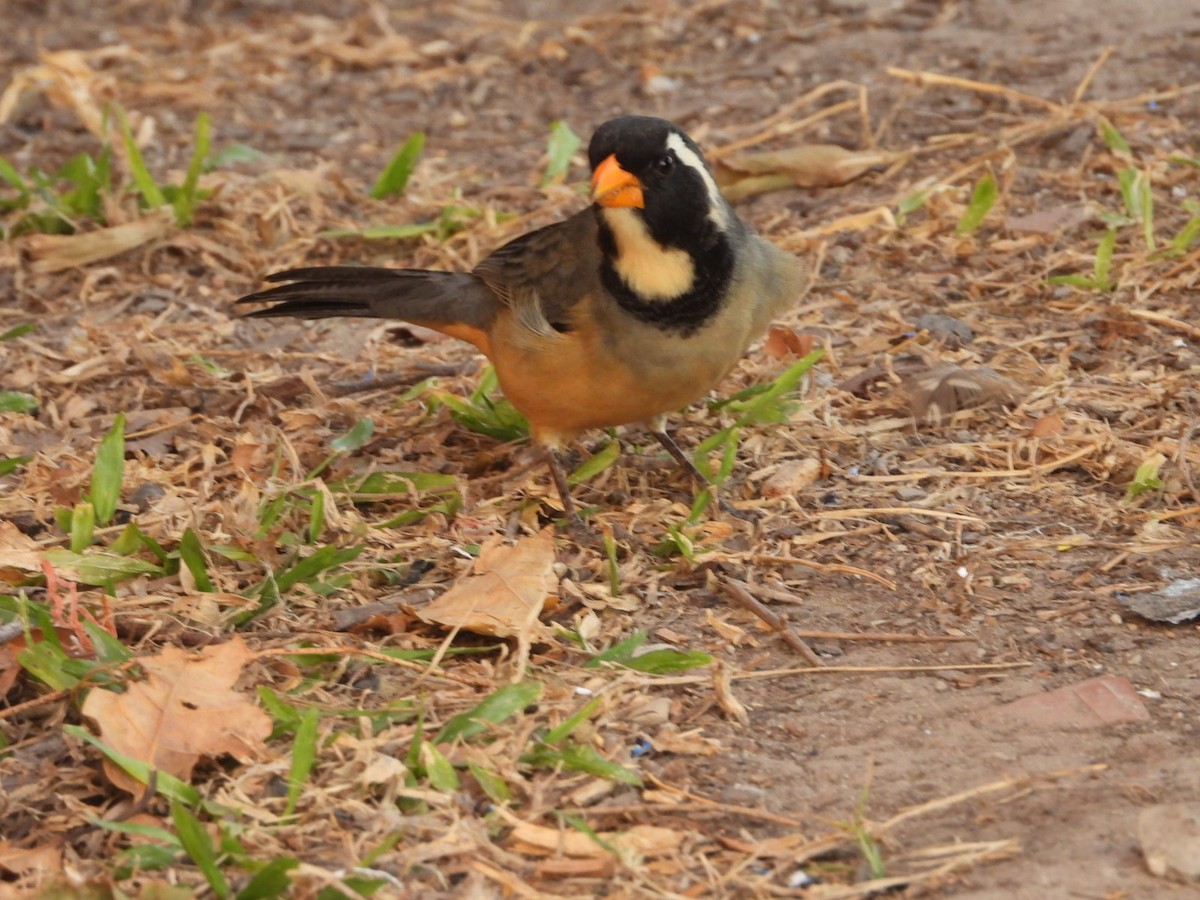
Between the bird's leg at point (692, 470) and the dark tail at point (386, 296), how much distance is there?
62cm

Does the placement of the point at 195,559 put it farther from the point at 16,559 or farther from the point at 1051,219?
the point at 1051,219

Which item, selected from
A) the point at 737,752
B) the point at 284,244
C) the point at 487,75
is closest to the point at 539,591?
the point at 737,752

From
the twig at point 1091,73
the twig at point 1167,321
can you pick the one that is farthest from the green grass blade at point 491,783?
the twig at point 1091,73

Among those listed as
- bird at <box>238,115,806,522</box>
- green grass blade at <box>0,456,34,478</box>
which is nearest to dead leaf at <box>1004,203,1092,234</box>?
bird at <box>238,115,806,522</box>

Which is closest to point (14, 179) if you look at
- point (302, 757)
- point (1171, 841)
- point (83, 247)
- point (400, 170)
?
point (83, 247)

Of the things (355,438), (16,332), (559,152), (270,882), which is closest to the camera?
(270,882)

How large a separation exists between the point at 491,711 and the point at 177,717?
0.66 meters

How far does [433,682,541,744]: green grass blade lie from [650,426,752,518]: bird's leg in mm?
1136

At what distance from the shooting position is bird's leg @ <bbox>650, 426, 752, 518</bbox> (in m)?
4.50

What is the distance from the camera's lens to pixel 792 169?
21.6 ft

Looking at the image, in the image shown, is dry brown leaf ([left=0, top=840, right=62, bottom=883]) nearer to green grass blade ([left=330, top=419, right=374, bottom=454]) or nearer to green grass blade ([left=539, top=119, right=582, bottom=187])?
green grass blade ([left=330, top=419, right=374, bottom=454])

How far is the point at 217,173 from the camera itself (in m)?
7.07

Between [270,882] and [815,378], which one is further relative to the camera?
[815,378]

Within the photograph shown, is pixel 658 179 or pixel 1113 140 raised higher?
pixel 658 179
